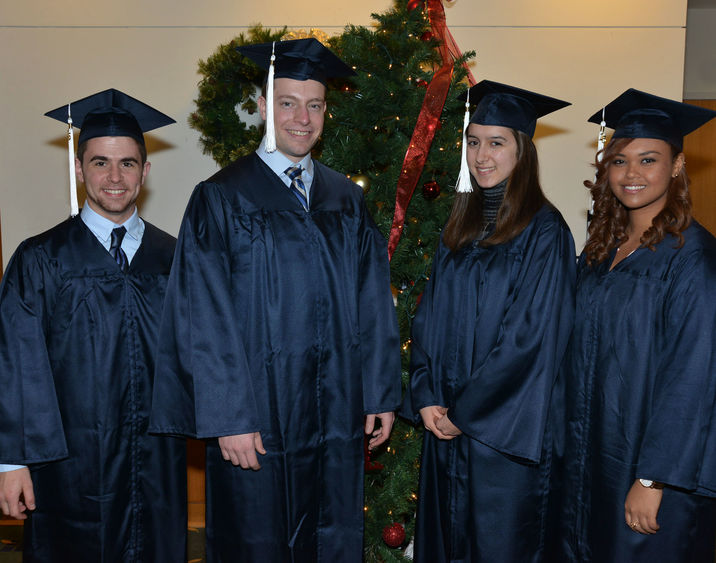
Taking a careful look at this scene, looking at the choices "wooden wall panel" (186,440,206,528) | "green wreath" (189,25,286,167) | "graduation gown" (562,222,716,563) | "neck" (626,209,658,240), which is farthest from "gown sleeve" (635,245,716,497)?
Answer: "wooden wall panel" (186,440,206,528)

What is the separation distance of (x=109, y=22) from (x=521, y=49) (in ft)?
8.96

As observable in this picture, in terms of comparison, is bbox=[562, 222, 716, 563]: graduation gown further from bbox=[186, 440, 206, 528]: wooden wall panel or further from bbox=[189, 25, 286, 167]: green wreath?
bbox=[186, 440, 206, 528]: wooden wall panel

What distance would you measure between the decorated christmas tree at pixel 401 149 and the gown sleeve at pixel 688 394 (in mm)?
1201


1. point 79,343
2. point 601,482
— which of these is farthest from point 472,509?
point 79,343

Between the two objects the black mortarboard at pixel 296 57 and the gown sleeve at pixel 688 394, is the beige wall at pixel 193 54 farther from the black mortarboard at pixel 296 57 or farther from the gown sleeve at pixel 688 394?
the gown sleeve at pixel 688 394

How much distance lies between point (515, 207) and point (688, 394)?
0.89m

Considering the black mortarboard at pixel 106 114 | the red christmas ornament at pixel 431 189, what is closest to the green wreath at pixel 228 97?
the black mortarboard at pixel 106 114

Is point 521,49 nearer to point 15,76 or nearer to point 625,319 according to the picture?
point 625,319

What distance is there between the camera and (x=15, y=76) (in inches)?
153

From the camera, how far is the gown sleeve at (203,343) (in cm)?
213

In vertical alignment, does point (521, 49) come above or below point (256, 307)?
above

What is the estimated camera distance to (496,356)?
86.6 inches

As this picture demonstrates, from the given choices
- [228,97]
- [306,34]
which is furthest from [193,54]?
[306,34]

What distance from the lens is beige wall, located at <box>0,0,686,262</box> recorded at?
3.89 meters
